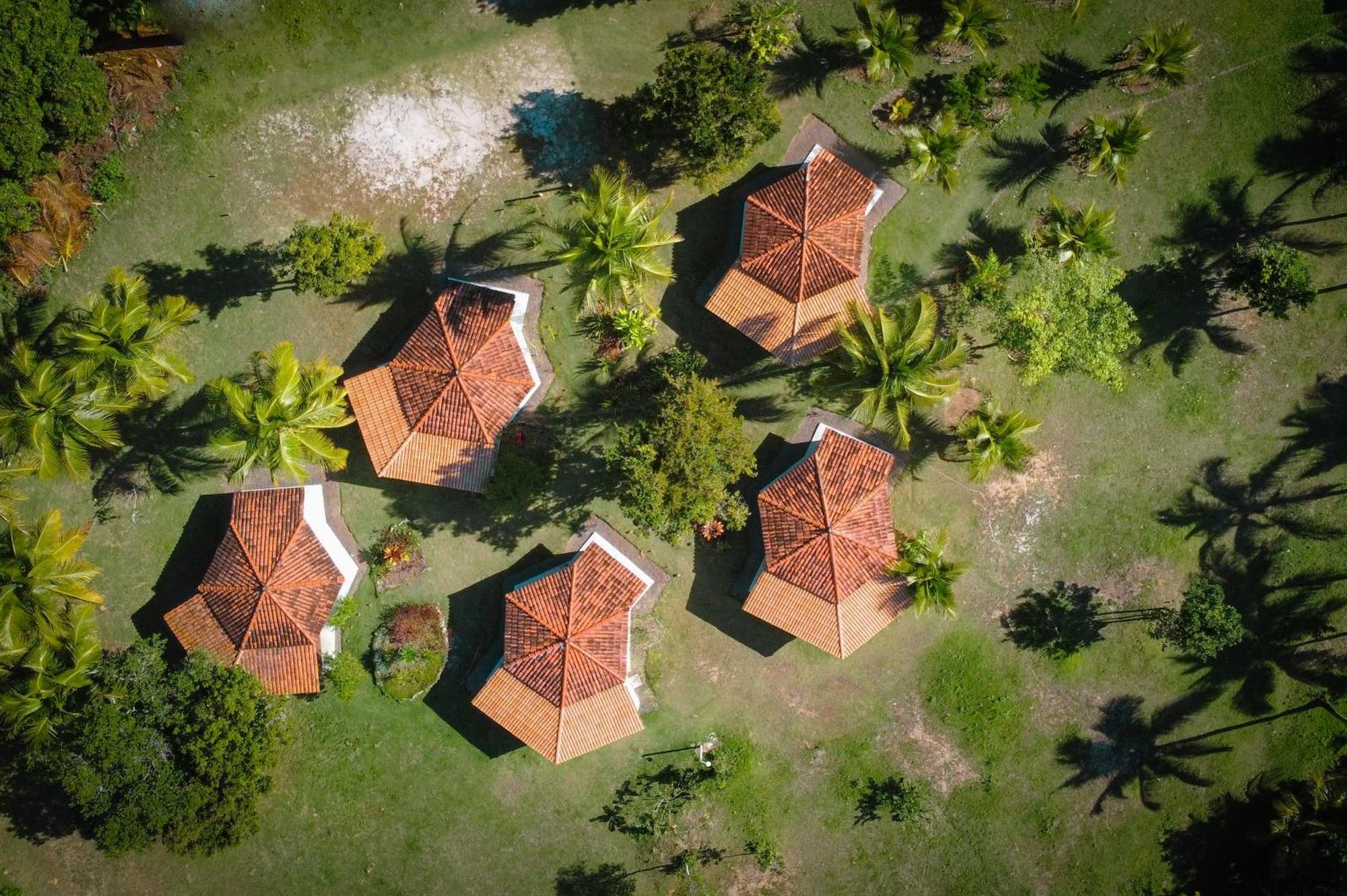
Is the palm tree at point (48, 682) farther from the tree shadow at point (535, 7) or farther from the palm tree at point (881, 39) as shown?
the palm tree at point (881, 39)

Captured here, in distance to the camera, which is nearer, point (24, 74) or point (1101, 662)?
point (24, 74)

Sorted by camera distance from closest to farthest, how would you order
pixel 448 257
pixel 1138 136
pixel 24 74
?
pixel 24 74, pixel 1138 136, pixel 448 257

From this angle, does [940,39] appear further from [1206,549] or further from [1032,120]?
[1206,549]

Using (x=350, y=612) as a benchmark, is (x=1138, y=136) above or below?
above

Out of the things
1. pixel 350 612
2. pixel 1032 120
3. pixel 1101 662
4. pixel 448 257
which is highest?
pixel 1032 120

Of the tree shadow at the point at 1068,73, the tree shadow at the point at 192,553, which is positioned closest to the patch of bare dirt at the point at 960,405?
the tree shadow at the point at 1068,73

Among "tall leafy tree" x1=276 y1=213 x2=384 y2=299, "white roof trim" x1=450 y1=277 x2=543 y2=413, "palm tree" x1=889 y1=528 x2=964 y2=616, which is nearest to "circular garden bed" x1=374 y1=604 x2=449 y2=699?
"white roof trim" x1=450 y1=277 x2=543 y2=413

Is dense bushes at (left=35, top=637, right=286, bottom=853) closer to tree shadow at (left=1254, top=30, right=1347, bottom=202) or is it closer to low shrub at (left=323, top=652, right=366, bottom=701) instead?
low shrub at (left=323, top=652, right=366, bottom=701)

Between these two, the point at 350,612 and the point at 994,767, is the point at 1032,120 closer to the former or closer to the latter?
the point at 994,767

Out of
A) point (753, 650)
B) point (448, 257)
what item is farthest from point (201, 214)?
point (753, 650)

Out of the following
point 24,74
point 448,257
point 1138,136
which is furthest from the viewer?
point 448,257
